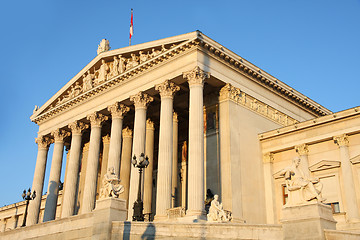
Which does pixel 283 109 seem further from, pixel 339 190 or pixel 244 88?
pixel 339 190

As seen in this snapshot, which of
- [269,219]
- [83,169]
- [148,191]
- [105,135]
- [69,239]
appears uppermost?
[105,135]

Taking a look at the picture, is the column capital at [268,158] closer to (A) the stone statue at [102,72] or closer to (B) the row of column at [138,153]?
(B) the row of column at [138,153]

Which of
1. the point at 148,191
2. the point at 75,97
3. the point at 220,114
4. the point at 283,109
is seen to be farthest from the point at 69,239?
the point at 283,109

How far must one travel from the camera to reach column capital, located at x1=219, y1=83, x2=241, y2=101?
33.6m

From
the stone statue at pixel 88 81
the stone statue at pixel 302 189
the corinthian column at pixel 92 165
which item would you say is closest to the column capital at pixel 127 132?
the corinthian column at pixel 92 165

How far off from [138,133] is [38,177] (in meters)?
16.4

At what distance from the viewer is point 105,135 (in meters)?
44.6

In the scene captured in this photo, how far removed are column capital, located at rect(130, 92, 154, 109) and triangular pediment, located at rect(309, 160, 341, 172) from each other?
45.6ft

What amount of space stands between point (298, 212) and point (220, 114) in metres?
18.6

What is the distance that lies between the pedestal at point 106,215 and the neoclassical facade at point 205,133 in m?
6.63

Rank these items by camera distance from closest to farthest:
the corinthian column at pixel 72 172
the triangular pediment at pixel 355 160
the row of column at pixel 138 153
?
the row of column at pixel 138 153 → the triangular pediment at pixel 355 160 → the corinthian column at pixel 72 172

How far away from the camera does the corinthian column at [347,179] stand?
3033cm

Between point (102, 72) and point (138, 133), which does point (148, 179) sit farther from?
point (102, 72)

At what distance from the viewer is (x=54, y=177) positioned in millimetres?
42781
